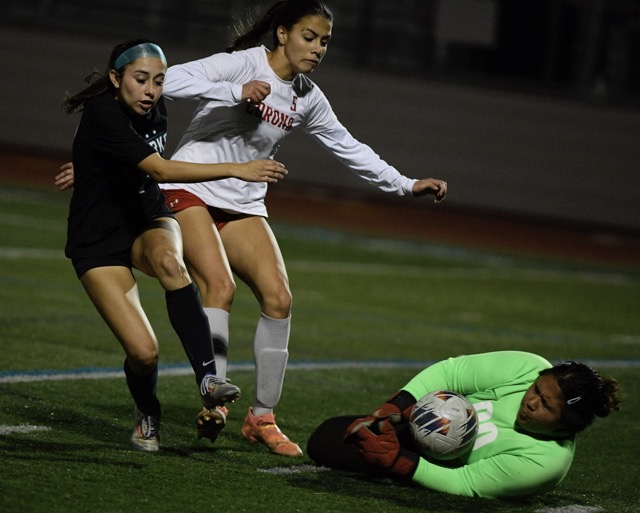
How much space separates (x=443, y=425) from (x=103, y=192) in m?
1.73

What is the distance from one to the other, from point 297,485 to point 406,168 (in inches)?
682

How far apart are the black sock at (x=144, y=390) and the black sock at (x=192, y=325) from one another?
8.9 inches

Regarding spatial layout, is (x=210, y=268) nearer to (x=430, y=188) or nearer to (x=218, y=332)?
(x=218, y=332)

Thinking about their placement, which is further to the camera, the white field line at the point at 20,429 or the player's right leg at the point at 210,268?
the player's right leg at the point at 210,268

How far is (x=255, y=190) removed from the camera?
5953mm

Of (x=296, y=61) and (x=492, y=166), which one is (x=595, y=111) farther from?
(x=296, y=61)

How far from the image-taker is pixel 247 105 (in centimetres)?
577

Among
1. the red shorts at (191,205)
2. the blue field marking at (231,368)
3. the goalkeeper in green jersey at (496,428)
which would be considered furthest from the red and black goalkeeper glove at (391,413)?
the blue field marking at (231,368)

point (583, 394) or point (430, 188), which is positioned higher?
point (430, 188)

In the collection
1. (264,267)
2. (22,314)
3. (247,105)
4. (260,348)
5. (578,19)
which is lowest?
(22,314)

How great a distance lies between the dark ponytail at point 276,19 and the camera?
571 cm

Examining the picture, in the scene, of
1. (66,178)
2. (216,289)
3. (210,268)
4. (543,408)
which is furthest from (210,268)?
(543,408)

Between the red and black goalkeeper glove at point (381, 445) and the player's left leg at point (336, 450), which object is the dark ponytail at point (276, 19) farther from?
the red and black goalkeeper glove at point (381, 445)

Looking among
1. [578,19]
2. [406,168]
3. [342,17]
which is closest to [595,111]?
[578,19]
